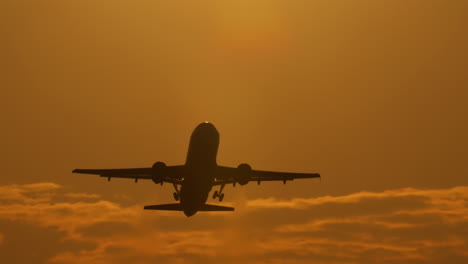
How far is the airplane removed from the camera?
16362 cm

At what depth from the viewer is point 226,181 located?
170m

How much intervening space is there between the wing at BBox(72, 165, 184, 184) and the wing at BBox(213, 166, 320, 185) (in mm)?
5307

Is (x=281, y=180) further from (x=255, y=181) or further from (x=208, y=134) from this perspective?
(x=208, y=134)

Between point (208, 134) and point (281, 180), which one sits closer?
point (208, 134)

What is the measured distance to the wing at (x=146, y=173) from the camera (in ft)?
546

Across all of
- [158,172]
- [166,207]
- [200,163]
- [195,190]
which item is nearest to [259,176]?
[195,190]

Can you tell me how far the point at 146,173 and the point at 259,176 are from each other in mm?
14148

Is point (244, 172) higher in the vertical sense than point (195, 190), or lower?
higher

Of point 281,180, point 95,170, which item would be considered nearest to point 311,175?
point 281,180

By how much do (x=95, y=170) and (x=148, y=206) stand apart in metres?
7.94

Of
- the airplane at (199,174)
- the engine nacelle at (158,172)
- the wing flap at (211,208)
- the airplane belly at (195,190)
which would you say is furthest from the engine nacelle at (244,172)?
the engine nacelle at (158,172)

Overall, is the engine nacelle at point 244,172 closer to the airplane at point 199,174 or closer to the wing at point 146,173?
the airplane at point 199,174

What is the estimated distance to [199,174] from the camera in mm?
164500

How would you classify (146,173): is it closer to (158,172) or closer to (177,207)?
(158,172)
